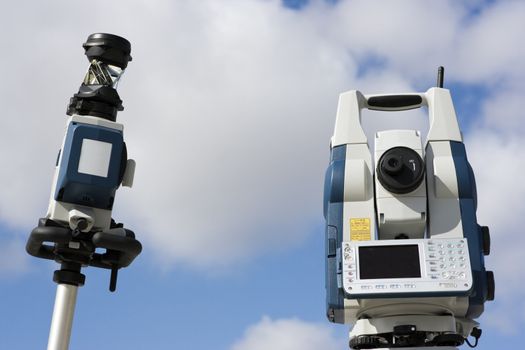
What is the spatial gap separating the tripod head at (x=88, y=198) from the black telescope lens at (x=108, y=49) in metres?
0.25

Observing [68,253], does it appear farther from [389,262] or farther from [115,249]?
[389,262]

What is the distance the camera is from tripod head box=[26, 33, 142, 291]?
5004mm

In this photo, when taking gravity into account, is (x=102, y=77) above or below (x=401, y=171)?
above

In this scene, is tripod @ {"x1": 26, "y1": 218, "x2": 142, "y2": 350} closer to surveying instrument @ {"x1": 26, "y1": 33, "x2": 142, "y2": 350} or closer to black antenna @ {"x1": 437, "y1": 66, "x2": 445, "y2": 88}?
surveying instrument @ {"x1": 26, "y1": 33, "x2": 142, "y2": 350}

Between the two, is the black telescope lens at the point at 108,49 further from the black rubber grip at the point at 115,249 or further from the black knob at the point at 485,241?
the black knob at the point at 485,241

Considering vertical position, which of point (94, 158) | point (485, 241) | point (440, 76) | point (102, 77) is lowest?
point (485, 241)

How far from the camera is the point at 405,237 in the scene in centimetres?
550

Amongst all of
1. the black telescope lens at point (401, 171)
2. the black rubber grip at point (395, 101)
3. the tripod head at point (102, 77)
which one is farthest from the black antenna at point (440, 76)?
Result: the tripod head at point (102, 77)

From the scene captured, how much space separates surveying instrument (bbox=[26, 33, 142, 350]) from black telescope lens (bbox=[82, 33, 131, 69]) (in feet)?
0.81

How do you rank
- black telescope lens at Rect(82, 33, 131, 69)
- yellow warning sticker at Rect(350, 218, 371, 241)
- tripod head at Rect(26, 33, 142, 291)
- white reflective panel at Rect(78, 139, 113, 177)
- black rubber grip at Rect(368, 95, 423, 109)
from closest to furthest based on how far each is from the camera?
tripod head at Rect(26, 33, 142, 291) < white reflective panel at Rect(78, 139, 113, 177) < yellow warning sticker at Rect(350, 218, 371, 241) < black telescope lens at Rect(82, 33, 131, 69) < black rubber grip at Rect(368, 95, 423, 109)

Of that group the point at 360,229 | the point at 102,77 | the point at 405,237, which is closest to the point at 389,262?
the point at 360,229

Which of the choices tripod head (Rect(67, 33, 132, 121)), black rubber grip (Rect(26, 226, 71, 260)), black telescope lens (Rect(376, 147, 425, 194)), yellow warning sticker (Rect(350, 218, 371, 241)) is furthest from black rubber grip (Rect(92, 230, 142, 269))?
black telescope lens (Rect(376, 147, 425, 194))

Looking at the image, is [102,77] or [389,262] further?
[102,77]

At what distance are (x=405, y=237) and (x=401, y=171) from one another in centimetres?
48
